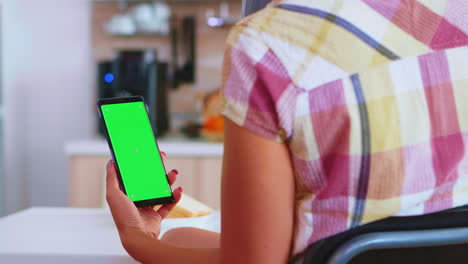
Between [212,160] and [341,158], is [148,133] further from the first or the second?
[212,160]

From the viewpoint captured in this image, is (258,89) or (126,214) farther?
(126,214)

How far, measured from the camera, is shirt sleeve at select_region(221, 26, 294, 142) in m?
0.52

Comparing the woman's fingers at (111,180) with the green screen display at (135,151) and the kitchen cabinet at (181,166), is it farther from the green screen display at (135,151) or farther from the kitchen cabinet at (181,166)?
the kitchen cabinet at (181,166)

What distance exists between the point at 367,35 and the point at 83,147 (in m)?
2.31

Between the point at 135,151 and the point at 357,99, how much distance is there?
44 centimetres

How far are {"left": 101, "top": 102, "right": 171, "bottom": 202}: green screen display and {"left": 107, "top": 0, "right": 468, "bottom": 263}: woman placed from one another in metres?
0.33

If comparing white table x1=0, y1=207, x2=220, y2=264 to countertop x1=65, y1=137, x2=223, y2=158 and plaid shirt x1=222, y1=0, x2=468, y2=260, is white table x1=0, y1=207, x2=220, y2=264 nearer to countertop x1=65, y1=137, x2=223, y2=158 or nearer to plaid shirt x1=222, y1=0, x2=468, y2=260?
plaid shirt x1=222, y1=0, x2=468, y2=260

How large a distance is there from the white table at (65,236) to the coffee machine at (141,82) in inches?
62.5

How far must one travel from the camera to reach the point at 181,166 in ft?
8.86

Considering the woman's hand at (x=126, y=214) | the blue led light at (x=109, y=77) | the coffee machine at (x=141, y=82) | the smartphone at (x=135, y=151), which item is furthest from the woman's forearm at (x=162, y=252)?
the blue led light at (x=109, y=77)

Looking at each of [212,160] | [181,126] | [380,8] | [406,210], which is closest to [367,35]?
[380,8]

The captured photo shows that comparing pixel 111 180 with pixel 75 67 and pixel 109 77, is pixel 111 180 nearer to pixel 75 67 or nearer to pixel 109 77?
pixel 109 77

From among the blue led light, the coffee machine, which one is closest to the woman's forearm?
the coffee machine

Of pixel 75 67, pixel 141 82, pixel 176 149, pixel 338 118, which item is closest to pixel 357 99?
pixel 338 118
